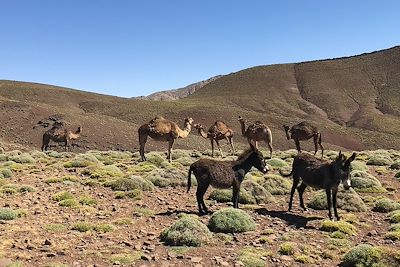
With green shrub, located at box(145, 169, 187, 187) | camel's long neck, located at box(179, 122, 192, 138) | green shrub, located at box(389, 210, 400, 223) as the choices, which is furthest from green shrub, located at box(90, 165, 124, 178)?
green shrub, located at box(389, 210, 400, 223)


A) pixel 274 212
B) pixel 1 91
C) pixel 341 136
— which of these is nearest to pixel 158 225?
pixel 274 212

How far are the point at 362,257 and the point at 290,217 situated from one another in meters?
4.44

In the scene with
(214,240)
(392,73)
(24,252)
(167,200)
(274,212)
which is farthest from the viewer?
(392,73)

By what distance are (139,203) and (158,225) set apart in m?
2.75

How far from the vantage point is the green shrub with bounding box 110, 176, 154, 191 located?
17.9 meters

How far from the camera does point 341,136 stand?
9700 cm

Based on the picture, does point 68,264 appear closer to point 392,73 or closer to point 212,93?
point 212,93

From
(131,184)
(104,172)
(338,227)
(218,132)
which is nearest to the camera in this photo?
(338,227)

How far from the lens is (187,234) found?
36.9 feet

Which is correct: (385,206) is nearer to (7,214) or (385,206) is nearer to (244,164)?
(244,164)

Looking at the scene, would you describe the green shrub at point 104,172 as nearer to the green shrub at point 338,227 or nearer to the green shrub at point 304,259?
the green shrub at point 338,227

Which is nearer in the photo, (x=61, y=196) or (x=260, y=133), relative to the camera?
(x=61, y=196)

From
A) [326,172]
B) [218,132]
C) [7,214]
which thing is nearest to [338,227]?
[326,172]

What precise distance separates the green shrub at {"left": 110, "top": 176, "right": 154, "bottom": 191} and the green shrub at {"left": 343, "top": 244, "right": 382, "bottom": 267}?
9479mm
